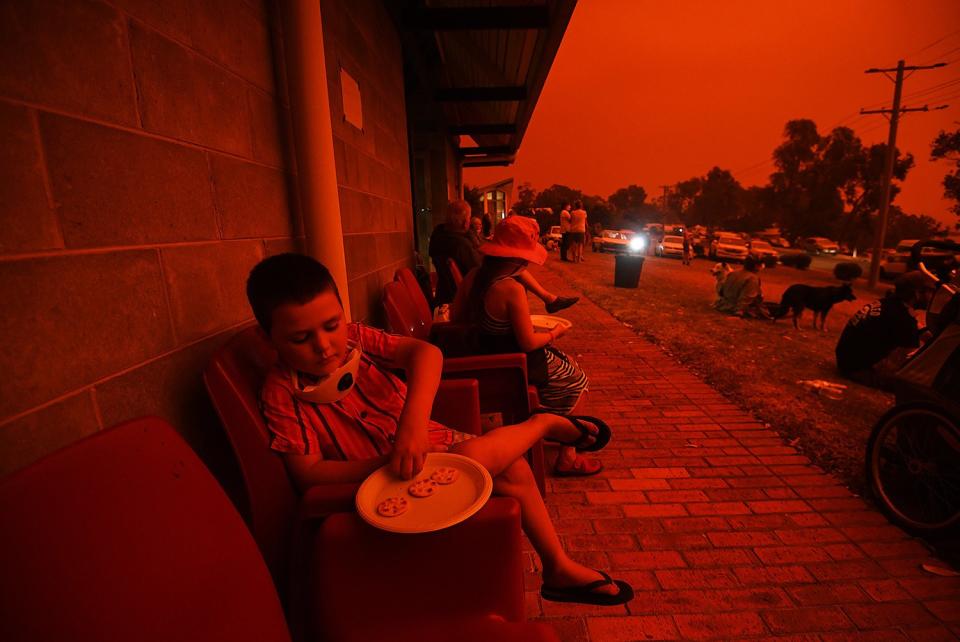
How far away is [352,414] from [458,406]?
1.89 ft

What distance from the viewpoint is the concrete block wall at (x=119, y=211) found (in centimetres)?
96

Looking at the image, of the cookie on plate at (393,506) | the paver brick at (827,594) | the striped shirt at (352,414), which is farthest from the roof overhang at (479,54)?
the paver brick at (827,594)

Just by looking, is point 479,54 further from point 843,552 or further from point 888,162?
point 888,162

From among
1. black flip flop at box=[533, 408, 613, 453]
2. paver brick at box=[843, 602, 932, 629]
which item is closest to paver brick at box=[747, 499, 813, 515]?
paver brick at box=[843, 602, 932, 629]

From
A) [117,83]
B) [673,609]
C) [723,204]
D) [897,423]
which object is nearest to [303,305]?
[117,83]

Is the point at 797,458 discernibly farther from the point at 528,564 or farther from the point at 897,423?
the point at 528,564

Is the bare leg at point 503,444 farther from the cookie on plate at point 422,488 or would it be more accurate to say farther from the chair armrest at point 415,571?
the chair armrest at point 415,571

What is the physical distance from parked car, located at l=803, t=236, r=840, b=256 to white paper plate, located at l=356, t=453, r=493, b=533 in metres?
51.5

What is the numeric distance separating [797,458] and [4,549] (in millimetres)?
4077

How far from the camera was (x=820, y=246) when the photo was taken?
41688mm

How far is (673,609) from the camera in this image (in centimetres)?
199

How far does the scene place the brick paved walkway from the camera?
6.32 feet

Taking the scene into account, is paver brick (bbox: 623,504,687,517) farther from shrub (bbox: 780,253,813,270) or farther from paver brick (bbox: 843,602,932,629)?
shrub (bbox: 780,253,813,270)

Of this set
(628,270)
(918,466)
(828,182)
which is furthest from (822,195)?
(918,466)
